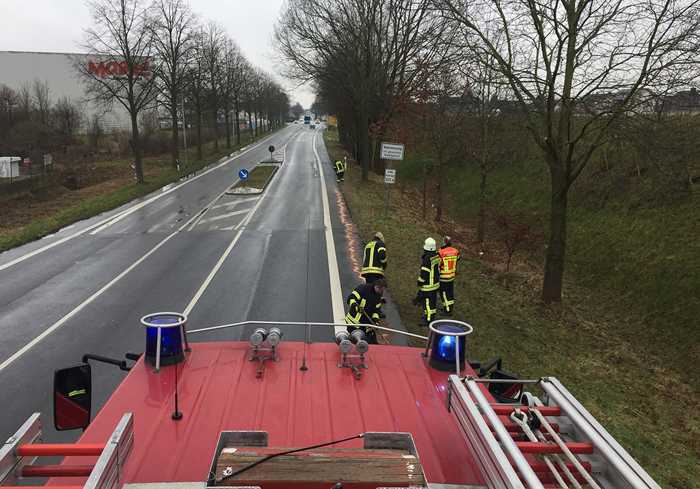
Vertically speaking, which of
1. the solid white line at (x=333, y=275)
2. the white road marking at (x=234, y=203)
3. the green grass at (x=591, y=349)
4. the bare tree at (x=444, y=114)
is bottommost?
the green grass at (x=591, y=349)

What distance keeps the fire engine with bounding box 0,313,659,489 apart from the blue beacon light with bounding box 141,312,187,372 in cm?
1

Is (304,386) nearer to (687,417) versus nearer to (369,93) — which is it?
(687,417)

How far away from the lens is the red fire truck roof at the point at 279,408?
3311mm

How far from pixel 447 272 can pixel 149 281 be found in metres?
7.31

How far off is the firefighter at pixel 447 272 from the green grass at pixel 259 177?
17906 millimetres

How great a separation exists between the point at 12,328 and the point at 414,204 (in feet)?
72.5

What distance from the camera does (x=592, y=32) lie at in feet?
33.7

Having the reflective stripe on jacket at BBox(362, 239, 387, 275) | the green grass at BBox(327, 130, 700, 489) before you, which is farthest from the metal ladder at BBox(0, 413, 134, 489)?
the green grass at BBox(327, 130, 700, 489)

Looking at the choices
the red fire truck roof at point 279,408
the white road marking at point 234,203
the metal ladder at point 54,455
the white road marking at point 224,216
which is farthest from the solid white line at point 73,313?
the metal ladder at point 54,455

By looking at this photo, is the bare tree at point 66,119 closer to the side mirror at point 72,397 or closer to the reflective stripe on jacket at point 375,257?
the reflective stripe on jacket at point 375,257

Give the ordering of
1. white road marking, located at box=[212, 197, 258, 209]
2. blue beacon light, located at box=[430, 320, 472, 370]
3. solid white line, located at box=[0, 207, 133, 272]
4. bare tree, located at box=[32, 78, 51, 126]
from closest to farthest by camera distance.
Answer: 1. blue beacon light, located at box=[430, 320, 472, 370]
2. solid white line, located at box=[0, 207, 133, 272]
3. white road marking, located at box=[212, 197, 258, 209]
4. bare tree, located at box=[32, 78, 51, 126]

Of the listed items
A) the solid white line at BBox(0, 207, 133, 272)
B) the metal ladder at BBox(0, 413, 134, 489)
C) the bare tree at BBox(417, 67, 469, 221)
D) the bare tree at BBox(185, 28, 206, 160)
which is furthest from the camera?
the bare tree at BBox(185, 28, 206, 160)

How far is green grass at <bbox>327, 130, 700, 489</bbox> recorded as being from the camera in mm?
7734

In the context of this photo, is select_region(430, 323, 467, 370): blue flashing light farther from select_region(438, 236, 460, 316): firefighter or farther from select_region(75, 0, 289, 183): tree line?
select_region(75, 0, 289, 183): tree line
